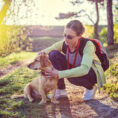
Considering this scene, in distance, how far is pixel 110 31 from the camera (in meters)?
14.4

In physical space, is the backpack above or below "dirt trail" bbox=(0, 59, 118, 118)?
above

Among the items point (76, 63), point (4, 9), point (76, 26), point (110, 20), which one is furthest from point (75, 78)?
point (110, 20)

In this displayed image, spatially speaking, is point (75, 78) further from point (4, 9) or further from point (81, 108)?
point (4, 9)

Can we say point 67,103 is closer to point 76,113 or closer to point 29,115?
point 76,113

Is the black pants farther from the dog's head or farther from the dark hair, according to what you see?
the dark hair

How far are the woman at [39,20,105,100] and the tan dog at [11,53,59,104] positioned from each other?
0.47ft

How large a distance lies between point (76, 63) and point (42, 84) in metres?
0.80

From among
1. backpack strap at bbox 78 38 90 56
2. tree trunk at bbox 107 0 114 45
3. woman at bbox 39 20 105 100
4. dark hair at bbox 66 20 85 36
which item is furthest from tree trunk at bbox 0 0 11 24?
tree trunk at bbox 107 0 114 45

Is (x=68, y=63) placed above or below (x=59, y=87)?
above

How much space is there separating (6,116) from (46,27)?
1051 cm

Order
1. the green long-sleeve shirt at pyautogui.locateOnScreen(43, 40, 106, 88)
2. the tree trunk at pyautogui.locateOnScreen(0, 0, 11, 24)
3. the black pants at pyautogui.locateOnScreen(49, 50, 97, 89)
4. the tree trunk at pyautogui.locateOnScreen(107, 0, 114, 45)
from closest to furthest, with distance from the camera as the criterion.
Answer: the green long-sleeve shirt at pyautogui.locateOnScreen(43, 40, 106, 88) → the black pants at pyautogui.locateOnScreen(49, 50, 97, 89) → the tree trunk at pyautogui.locateOnScreen(0, 0, 11, 24) → the tree trunk at pyautogui.locateOnScreen(107, 0, 114, 45)

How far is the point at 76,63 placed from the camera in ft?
13.6

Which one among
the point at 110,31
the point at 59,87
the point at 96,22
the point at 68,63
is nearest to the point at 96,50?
the point at 68,63

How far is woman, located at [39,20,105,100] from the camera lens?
137 inches
